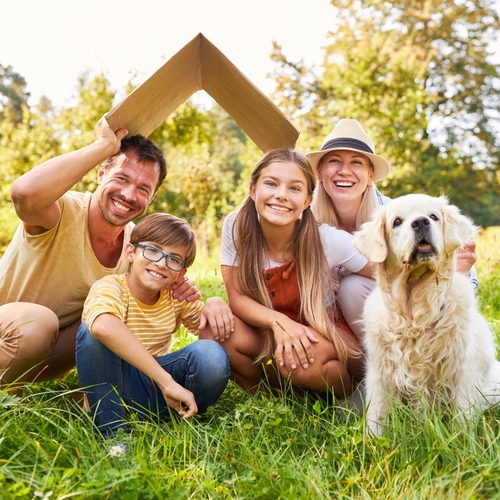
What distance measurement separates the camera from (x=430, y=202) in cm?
259

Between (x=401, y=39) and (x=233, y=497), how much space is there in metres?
20.2

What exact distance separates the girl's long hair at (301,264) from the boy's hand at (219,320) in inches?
9.5

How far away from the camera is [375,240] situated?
2676mm

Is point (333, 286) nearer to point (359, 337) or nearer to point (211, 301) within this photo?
point (359, 337)

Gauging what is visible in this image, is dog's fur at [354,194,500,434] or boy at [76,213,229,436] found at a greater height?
boy at [76,213,229,436]

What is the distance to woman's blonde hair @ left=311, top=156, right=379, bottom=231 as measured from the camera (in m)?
3.55

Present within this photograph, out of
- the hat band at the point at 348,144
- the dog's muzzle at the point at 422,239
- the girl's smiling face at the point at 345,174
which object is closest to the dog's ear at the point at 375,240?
the dog's muzzle at the point at 422,239

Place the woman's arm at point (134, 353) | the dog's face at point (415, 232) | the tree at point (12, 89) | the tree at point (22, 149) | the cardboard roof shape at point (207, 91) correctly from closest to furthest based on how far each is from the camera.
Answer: the woman's arm at point (134, 353)
the dog's face at point (415, 232)
the cardboard roof shape at point (207, 91)
the tree at point (22, 149)
the tree at point (12, 89)

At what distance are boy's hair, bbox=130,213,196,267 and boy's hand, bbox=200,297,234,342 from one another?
0.35m

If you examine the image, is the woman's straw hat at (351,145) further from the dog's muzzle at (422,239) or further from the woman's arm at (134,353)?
the woman's arm at (134,353)

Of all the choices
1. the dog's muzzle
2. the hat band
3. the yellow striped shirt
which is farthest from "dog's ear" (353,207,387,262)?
the yellow striped shirt

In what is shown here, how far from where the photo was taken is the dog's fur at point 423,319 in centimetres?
248

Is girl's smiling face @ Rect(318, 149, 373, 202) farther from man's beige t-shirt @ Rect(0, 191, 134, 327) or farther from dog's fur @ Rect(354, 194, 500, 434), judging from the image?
man's beige t-shirt @ Rect(0, 191, 134, 327)

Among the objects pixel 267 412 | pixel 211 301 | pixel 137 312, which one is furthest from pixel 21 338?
pixel 267 412
